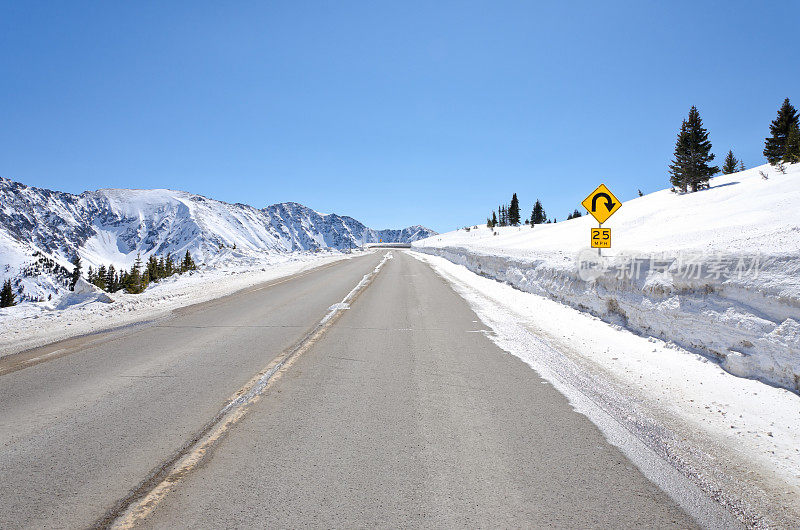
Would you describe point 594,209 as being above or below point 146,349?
above

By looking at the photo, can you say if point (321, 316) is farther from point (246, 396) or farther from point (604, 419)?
point (604, 419)

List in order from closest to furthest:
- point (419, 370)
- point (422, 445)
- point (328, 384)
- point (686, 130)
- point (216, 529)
Result: point (216, 529)
point (422, 445)
point (328, 384)
point (419, 370)
point (686, 130)

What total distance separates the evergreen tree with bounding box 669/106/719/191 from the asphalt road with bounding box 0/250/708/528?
39.5m

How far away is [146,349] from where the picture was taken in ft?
21.9

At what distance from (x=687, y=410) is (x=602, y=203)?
729 centimetres

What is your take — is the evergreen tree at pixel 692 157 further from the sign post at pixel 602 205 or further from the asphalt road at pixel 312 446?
the asphalt road at pixel 312 446

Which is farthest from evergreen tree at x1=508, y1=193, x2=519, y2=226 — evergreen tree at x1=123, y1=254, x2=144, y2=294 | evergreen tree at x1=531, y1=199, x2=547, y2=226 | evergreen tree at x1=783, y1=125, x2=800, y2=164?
evergreen tree at x1=123, y1=254, x2=144, y2=294

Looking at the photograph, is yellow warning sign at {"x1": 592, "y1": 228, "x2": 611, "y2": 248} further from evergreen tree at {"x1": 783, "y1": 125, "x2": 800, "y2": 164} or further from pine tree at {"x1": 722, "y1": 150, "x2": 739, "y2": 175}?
pine tree at {"x1": 722, "y1": 150, "x2": 739, "y2": 175}

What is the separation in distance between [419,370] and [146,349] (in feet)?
15.5

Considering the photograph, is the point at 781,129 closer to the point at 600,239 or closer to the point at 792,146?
the point at 792,146

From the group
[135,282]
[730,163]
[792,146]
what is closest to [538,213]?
[730,163]

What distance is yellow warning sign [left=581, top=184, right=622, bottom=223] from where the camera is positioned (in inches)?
402

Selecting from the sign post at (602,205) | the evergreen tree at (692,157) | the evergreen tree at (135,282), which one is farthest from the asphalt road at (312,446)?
the evergreen tree at (692,157)

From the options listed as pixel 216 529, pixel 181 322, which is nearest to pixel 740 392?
pixel 216 529
